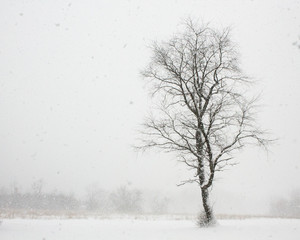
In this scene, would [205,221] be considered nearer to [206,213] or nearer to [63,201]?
[206,213]

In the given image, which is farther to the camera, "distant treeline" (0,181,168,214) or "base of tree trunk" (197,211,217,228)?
"distant treeline" (0,181,168,214)

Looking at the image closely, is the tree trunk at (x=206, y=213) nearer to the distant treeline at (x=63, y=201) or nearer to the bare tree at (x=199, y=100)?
the bare tree at (x=199, y=100)

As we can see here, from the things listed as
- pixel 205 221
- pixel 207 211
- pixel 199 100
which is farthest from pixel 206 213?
pixel 199 100

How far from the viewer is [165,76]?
47.7 feet

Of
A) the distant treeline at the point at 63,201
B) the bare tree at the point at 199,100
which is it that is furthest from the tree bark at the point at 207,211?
the distant treeline at the point at 63,201

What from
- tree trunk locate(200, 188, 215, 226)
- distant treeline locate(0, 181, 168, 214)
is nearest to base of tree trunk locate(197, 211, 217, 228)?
tree trunk locate(200, 188, 215, 226)

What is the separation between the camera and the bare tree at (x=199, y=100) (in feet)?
42.9

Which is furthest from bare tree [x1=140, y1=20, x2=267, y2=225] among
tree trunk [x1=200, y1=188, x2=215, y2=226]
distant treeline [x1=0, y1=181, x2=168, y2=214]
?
distant treeline [x1=0, y1=181, x2=168, y2=214]

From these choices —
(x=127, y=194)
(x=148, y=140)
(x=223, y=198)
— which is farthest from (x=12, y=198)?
(x=223, y=198)

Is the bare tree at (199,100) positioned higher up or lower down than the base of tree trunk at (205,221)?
higher up

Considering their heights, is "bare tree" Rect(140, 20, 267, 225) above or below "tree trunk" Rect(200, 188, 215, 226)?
above

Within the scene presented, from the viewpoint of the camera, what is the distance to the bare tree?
1308cm

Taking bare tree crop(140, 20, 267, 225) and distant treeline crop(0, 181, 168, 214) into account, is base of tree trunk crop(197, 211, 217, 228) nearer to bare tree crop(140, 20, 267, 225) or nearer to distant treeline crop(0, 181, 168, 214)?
bare tree crop(140, 20, 267, 225)

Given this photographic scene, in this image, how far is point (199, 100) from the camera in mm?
13891
